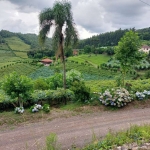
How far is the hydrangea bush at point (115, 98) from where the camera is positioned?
10484 mm

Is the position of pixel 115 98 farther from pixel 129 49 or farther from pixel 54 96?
pixel 129 49

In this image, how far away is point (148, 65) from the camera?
58.5 meters

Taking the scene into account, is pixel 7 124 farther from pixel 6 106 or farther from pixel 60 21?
pixel 60 21

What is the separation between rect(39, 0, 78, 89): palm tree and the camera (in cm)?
1102

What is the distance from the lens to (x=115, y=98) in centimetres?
1049

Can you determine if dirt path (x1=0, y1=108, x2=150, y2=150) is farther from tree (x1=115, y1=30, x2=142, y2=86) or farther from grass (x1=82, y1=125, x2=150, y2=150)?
tree (x1=115, y1=30, x2=142, y2=86)

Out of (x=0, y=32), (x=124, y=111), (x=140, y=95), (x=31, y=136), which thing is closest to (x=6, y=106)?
(x=31, y=136)

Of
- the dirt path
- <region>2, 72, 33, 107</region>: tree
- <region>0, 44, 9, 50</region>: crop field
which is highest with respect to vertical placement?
<region>0, 44, 9, 50</region>: crop field

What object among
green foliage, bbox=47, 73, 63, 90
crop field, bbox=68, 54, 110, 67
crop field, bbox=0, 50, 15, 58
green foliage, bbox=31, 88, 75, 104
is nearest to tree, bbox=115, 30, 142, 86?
green foliage, bbox=31, 88, 75, 104

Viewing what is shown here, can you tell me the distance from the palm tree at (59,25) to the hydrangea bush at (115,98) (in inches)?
148

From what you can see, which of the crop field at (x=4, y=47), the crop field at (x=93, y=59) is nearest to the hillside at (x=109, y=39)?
the crop field at (x=93, y=59)

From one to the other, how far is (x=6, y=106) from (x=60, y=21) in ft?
19.9

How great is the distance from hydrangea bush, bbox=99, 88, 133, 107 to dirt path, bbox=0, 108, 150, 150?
0.54 meters

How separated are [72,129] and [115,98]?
347 cm
